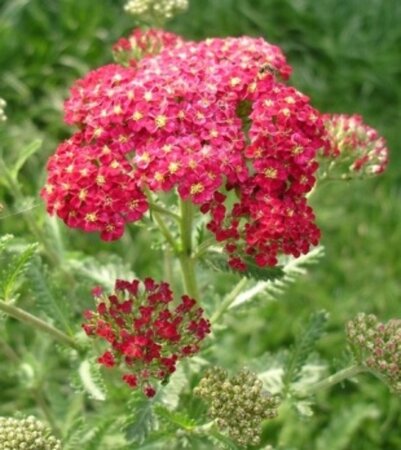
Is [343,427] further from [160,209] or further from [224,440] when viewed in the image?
[160,209]

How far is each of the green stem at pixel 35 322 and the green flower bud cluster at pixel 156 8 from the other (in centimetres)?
121

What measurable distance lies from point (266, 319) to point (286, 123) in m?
2.33

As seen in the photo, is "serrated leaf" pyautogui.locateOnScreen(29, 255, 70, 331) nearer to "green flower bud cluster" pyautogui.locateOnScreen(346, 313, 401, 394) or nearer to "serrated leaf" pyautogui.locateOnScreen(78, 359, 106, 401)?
"serrated leaf" pyautogui.locateOnScreen(78, 359, 106, 401)

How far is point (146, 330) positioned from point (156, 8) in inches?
53.4

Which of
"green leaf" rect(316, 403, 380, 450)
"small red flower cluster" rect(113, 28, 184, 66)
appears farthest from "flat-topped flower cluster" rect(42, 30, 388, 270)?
"green leaf" rect(316, 403, 380, 450)

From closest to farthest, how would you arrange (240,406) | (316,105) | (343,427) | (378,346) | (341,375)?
1. (240,406)
2. (378,346)
3. (341,375)
4. (343,427)
5. (316,105)

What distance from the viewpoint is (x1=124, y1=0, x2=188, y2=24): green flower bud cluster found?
10.1 feet

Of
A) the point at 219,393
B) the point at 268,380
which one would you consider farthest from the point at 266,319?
the point at 219,393

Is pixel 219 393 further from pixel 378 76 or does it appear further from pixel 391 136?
pixel 378 76

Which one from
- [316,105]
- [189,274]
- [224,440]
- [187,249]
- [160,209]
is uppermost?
[160,209]

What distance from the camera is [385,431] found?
402cm

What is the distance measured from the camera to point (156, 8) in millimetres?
3062

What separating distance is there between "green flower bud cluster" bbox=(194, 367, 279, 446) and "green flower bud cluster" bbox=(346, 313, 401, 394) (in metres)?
0.30

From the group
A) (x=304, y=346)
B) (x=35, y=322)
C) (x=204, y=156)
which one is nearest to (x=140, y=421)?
(x=35, y=322)
